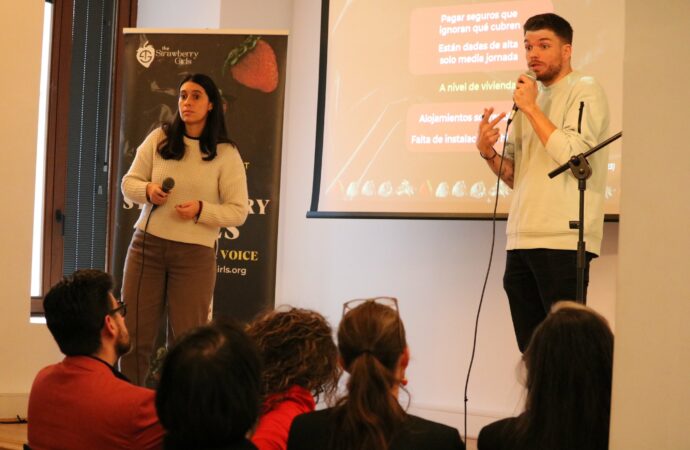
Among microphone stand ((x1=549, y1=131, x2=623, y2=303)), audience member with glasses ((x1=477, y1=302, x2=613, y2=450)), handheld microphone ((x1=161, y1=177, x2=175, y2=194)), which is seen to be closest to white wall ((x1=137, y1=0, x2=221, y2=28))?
handheld microphone ((x1=161, y1=177, x2=175, y2=194))

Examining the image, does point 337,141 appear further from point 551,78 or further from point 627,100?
point 627,100

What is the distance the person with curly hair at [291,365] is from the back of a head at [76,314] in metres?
0.40

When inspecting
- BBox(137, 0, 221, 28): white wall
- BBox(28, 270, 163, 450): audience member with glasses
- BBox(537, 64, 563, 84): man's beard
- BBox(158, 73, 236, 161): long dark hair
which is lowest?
BBox(28, 270, 163, 450): audience member with glasses

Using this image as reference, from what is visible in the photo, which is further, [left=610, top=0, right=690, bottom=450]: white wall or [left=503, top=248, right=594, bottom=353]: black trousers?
[left=503, top=248, right=594, bottom=353]: black trousers

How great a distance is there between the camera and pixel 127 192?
3.37 meters

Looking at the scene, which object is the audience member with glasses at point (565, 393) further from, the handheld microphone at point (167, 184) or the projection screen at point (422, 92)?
the projection screen at point (422, 92)

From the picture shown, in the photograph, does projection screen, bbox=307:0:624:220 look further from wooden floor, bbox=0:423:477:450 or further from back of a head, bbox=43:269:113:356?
back of a head, bbox=43:269:113:356

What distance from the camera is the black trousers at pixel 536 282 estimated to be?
9.00 ft

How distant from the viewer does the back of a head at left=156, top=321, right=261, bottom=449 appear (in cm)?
135

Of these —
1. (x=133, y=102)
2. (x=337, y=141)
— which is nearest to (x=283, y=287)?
(x=337, y=141)

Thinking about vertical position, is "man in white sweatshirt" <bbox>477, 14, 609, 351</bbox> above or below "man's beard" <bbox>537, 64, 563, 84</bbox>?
below

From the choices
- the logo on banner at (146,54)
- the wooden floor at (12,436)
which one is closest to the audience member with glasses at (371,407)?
the wooden floor at (12,436)

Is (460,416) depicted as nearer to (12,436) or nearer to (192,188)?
(192,188)

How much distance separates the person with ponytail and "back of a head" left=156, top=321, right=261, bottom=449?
1889mm
